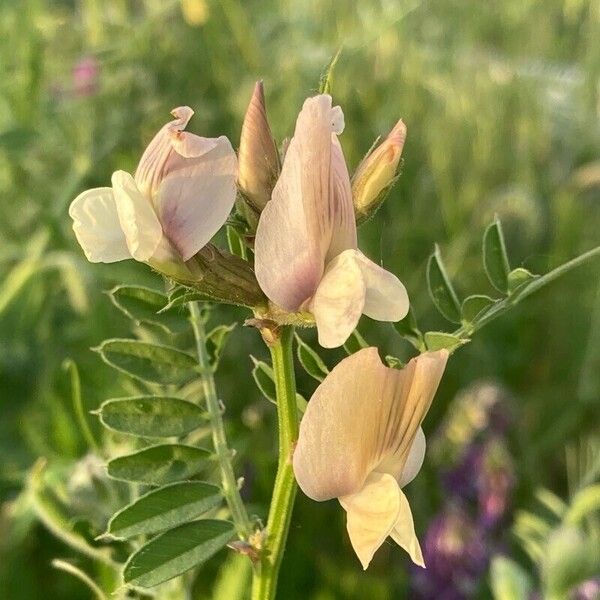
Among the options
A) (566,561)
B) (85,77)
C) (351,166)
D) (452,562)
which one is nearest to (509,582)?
(566,561)

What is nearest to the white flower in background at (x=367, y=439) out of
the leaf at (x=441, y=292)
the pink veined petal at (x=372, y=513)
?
the pink veined petal at (x=372, y=513)

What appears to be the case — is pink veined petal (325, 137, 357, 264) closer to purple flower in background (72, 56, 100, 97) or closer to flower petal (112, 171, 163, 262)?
flower petal (112, 171, 163, 262)

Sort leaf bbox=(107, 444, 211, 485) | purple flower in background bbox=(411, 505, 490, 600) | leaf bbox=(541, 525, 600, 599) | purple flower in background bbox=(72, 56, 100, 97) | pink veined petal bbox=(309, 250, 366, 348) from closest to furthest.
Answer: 1. pink veined petal bbox=(309, 250, 366, 348)
2. leaf bbox=(107, 444, 211, 485)
3. leaf bbox=(541, 525, 600, 599)
4. purple flower in background bbox=(411, 505, 490, 600)
5. purple flower in background bbox=(72, 56, 100, 97)

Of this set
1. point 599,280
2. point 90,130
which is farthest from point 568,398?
point 90,130

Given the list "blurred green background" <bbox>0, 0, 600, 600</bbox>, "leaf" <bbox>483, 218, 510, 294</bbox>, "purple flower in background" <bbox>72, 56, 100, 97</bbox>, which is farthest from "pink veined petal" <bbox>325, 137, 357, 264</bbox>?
"purple flower in background" <bbox>72, 56, 100, 97</bbox>

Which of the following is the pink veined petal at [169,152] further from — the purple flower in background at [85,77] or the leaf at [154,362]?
the purple flower in background at [85,77]

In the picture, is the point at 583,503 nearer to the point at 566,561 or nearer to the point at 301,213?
the point at 566,561

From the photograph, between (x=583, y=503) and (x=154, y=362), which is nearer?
(x=154, y=362)
